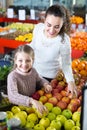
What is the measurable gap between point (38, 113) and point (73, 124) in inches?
10.6

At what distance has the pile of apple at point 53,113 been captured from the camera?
2.08 meters

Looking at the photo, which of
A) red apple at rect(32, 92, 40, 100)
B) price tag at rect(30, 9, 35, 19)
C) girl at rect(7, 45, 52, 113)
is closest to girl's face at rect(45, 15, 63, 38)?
girl at rect(7, 45, 52, 113)

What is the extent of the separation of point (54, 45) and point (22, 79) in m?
0.72

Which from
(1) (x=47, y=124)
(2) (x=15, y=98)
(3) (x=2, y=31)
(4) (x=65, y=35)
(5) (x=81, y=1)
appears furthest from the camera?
(5) (x=81, y=1)

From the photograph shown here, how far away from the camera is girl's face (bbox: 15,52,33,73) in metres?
2.42

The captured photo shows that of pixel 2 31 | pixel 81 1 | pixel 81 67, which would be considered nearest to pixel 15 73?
pixel 81 67

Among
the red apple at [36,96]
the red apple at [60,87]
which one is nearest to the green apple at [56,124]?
the red apple at [36,96]

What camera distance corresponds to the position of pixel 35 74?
2.66 meters

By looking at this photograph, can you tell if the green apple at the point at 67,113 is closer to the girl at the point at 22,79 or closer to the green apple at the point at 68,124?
the green apple at the point at 68,124

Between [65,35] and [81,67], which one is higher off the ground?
[65,35]

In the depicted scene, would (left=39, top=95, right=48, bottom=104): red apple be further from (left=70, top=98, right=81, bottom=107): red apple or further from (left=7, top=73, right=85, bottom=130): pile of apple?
(left=70, top=98, right=81, bottom=107): red apple

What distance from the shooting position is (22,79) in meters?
2.47

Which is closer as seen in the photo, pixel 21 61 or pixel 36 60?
pixel 21 61

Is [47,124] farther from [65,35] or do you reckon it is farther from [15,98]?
[65,35]
